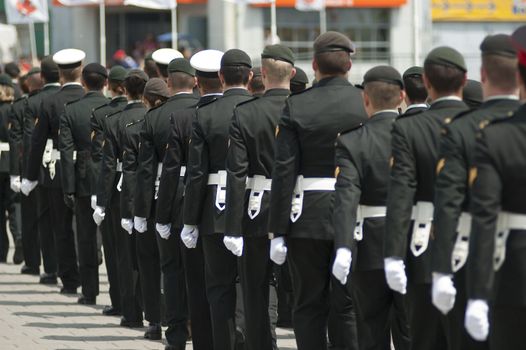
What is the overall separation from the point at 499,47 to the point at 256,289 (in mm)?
3028

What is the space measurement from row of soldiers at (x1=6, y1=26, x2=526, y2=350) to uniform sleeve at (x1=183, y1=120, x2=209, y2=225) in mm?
10

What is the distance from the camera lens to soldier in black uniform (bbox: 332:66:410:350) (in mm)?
7082

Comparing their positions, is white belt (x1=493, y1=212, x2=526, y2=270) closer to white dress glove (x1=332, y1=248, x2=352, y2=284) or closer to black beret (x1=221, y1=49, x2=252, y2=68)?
white dress glove (x1=332, y1=248, x2=352, y2=284)

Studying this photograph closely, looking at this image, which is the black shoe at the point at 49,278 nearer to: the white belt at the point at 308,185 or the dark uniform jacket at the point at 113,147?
the dark uniform jacket at the point at 113,147

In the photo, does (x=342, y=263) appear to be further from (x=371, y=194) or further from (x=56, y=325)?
(x=56, y=325)

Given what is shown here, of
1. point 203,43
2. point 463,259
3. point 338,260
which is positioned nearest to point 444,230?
point 463,259

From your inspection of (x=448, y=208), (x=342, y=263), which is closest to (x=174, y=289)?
(x=342, y=263)

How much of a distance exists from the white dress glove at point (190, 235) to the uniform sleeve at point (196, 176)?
53mm

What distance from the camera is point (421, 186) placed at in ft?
21.6

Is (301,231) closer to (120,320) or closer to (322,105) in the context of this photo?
(322,105)

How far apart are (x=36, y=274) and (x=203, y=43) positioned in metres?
26.4

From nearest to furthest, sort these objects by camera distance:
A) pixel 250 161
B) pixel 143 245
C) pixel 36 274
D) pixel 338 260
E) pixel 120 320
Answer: pixel 338 260, pixel 250 161, pixel 143 245, pixel 120 320, pixel 36 274

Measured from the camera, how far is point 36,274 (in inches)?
583

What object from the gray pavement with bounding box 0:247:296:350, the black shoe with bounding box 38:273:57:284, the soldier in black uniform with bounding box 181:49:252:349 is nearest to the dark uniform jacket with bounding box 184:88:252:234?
the soldier in black uniform with bounding box 181:49:252:349
